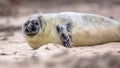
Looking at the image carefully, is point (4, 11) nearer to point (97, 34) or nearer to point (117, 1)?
point (117, 1)

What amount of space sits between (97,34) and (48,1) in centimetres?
1263

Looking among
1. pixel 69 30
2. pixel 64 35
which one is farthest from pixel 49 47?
pixel 69 30

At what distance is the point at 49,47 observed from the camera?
7.21m

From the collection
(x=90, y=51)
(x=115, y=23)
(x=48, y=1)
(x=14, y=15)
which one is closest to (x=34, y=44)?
(x=90, y=51)

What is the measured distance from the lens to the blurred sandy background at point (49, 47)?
4.63m

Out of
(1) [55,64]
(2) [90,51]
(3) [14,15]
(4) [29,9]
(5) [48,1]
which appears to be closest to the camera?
(1) [55,64]

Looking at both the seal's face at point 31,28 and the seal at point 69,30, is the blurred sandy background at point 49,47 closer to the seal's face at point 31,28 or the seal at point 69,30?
the seal at point 69,30

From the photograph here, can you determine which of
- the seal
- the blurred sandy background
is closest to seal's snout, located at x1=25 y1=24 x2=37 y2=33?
the seal

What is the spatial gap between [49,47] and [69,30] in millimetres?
767

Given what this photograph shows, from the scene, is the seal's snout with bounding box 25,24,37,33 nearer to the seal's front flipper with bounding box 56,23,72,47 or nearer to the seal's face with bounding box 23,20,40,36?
the seal's face with bounding box 23,20,40,36

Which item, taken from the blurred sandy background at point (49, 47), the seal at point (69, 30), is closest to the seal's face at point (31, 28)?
the seal at point (69, 30)

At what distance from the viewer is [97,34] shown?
8.05 m

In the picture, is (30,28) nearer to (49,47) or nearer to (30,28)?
(30,28)

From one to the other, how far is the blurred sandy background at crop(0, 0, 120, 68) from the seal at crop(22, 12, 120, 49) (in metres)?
0.20
